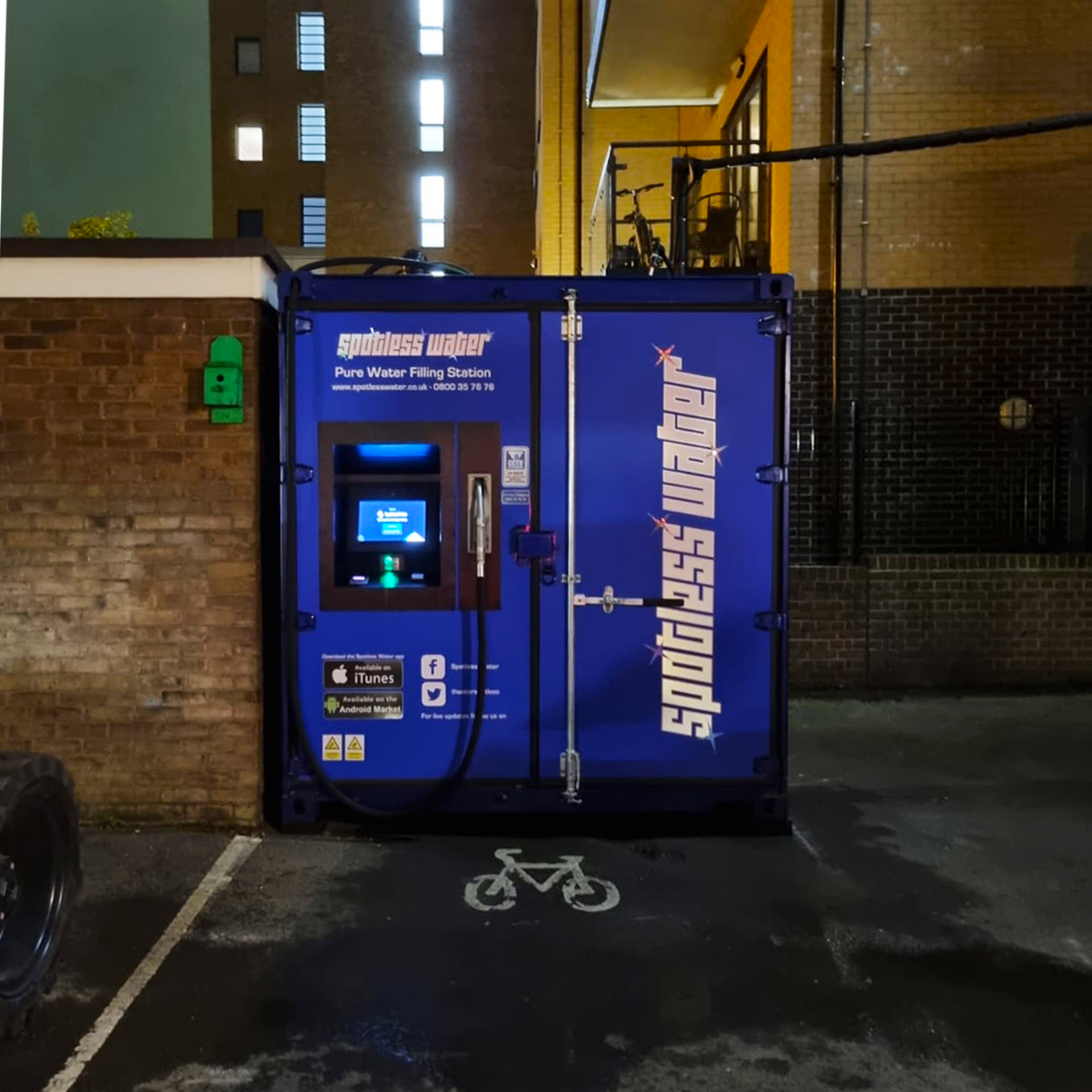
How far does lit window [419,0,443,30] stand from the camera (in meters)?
40.0

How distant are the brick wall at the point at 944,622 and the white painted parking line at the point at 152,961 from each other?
523 centimetres

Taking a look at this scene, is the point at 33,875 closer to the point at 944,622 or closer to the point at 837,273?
the point at 944,622

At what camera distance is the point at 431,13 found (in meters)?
40.2

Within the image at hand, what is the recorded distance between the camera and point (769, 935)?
4445mm

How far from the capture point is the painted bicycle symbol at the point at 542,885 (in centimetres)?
473

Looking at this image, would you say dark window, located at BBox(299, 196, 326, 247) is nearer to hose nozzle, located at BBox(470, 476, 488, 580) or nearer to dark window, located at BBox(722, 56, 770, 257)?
dark window, located at BBox(722, 56, 770, 257)

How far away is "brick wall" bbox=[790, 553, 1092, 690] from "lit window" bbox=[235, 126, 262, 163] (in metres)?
38.9

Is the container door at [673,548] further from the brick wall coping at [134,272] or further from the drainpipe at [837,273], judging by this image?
the drainpipe at [837,273]

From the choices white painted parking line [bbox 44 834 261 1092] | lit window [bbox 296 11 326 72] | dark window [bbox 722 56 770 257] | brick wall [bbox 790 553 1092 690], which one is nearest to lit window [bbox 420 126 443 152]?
lit window [bbox 296 11 326 72]

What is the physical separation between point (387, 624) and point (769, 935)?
7.63ft

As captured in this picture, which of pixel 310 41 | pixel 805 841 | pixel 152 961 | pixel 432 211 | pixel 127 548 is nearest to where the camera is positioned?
pixel 152 961

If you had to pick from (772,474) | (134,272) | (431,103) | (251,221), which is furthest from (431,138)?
(772,474)

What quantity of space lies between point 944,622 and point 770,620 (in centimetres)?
421

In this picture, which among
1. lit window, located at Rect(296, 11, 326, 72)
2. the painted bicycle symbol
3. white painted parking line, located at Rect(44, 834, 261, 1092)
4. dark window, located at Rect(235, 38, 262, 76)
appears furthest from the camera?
dark window, located at Rect(235, 38, 262, 76)
